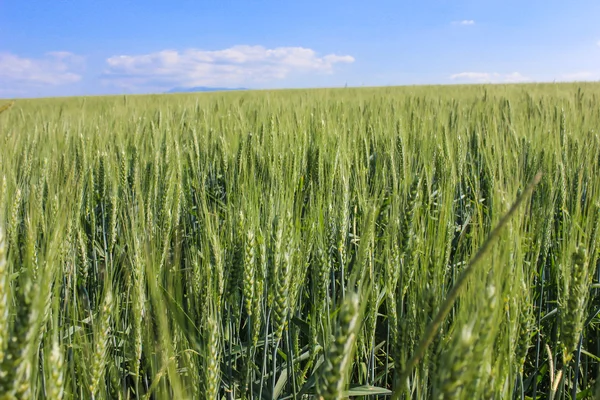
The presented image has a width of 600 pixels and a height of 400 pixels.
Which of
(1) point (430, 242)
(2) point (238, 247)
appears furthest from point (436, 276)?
(2) point (238, 247)

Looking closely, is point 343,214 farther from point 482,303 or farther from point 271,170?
point 482,303

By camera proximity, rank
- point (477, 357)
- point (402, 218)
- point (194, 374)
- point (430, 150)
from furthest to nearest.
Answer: point (430, 150)
point (402, 218)
point (194, 374)
point (477, 357)

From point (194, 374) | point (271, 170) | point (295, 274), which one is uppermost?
point (271, 170)

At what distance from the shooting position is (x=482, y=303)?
1.77 feet

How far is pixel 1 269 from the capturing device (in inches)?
21.5

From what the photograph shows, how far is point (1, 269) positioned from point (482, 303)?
0.62 meters

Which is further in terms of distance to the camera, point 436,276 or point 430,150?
point 430,150

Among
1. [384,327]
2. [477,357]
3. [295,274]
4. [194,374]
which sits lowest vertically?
[384,327]

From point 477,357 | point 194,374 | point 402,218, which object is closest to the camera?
point 477,357

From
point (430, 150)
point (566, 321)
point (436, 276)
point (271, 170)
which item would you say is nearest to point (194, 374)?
point (436, 276)

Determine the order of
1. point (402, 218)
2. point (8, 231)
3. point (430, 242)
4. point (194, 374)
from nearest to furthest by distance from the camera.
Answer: point (194, 374) → point (430, 242) → point (402, 218) → point (8, 231)

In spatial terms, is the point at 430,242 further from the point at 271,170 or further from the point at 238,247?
the point at 271,170

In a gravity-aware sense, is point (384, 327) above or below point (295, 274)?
below

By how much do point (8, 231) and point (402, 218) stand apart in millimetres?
1162
